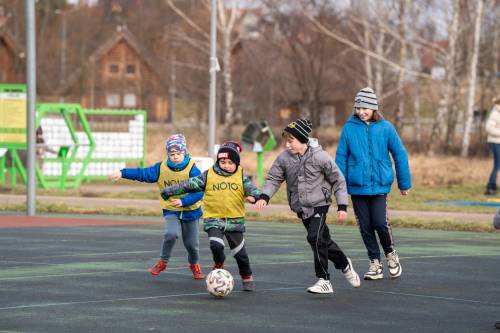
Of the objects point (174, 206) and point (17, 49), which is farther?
point (17, 49)

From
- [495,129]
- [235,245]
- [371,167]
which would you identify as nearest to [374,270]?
[371,167]

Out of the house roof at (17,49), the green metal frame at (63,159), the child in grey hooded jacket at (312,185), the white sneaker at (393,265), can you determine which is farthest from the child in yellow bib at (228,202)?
the house roof at (17,49)

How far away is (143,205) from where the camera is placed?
21000mm

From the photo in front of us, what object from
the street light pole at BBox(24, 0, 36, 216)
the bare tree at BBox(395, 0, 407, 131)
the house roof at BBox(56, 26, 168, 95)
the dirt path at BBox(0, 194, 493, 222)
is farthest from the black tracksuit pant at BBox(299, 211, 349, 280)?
the house roof at BBox(56, 26, 168, 95)

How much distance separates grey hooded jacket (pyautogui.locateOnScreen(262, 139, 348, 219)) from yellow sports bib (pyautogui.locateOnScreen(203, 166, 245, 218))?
10.4 inches

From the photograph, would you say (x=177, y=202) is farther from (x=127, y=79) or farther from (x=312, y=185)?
(x=127, y=79)

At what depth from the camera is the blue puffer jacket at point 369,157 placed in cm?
1092

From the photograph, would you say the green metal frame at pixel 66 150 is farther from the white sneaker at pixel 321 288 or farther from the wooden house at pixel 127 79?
the wooden house at pixel 127 79

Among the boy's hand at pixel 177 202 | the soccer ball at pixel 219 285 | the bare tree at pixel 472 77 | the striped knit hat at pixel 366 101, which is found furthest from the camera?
the bare tree at pixel 472 77

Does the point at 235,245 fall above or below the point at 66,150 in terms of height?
below

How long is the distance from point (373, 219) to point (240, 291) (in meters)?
1.57

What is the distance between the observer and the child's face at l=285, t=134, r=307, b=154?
10091 millimetres

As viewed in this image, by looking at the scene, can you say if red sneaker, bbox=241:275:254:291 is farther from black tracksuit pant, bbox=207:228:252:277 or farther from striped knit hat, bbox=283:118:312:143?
striped knit hat, bbox=283:118:312:143

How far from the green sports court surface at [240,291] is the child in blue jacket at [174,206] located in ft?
0.81
